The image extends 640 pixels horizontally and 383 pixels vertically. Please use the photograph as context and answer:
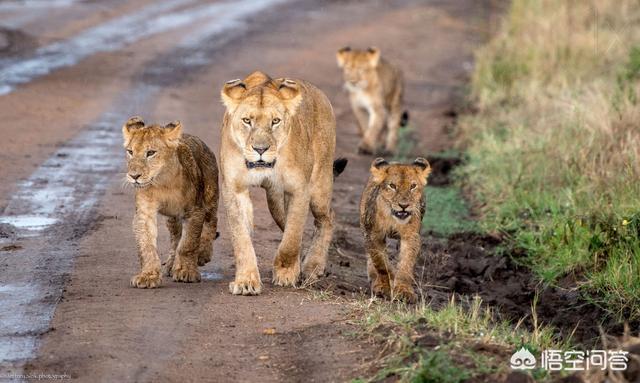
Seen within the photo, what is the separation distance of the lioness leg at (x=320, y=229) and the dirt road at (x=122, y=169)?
0.54 ft

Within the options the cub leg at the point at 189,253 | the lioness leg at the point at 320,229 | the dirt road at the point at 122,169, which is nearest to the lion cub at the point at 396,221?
the dirt road at the point at 122,169

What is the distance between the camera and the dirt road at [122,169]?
6594 millimetres

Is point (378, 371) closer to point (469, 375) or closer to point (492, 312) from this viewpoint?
point (469, 375)

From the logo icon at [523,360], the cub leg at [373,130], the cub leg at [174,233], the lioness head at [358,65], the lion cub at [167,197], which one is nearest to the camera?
the logo icon at [523,360]

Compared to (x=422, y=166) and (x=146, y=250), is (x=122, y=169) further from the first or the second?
(x=422, y=166)

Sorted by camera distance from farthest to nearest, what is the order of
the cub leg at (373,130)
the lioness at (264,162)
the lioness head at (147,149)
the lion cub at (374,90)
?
the lion cub at (374,90), the cub leg at (373,130), the lioness head at (147,149), the lioness at (264,162)

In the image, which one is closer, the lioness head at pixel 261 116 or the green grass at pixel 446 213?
the lioness head at pixel 261 116

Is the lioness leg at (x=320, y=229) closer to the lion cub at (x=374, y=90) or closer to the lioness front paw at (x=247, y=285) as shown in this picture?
the lioness front paw at (x=247, y=285)

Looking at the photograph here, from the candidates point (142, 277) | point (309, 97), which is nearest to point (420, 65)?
point (309, 97)

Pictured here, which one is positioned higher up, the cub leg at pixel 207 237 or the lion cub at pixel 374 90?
the cub leg at pixel 207 237

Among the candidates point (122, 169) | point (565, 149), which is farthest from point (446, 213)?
A: point (122, 169)

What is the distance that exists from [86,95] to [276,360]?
31.2 ft

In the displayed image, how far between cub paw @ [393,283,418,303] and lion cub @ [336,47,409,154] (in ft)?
23.0

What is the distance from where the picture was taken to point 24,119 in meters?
13.9
